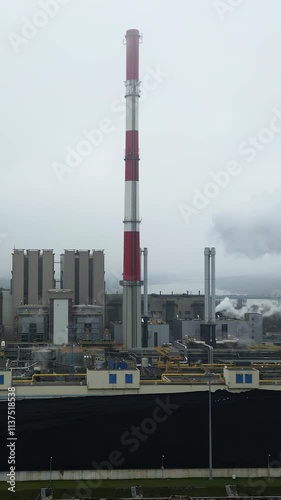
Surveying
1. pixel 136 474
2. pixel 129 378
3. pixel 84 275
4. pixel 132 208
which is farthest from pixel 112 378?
pixel 84 275

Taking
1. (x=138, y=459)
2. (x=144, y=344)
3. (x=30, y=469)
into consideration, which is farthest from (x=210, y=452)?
(x=144, y=344)

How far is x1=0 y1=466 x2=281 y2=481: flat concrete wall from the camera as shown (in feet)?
45.3

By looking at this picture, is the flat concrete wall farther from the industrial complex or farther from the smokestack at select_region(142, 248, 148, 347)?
the smokestack at select_region(142, 248, 148, 347)

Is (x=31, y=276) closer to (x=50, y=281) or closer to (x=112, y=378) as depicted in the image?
(x=50, y=281)

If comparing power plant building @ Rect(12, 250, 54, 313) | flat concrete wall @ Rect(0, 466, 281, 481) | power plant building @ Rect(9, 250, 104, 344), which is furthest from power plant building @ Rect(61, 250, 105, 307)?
flat concrete wall @ Rect(0, 466, 281, 481)

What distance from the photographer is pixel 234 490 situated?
43.2 ft

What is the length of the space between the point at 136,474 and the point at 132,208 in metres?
16.0

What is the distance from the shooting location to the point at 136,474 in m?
14.1

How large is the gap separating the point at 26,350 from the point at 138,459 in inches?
495

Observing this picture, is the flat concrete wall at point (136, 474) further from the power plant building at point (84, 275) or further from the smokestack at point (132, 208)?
the power plant building at point (84, 275)

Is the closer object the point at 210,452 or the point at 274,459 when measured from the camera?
the point at 210,452

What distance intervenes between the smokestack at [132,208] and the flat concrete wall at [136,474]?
13.7 meters

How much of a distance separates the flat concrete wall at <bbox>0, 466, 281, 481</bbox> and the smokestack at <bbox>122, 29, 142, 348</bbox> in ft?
45.0

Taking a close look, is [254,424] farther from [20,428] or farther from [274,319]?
[274,319]
